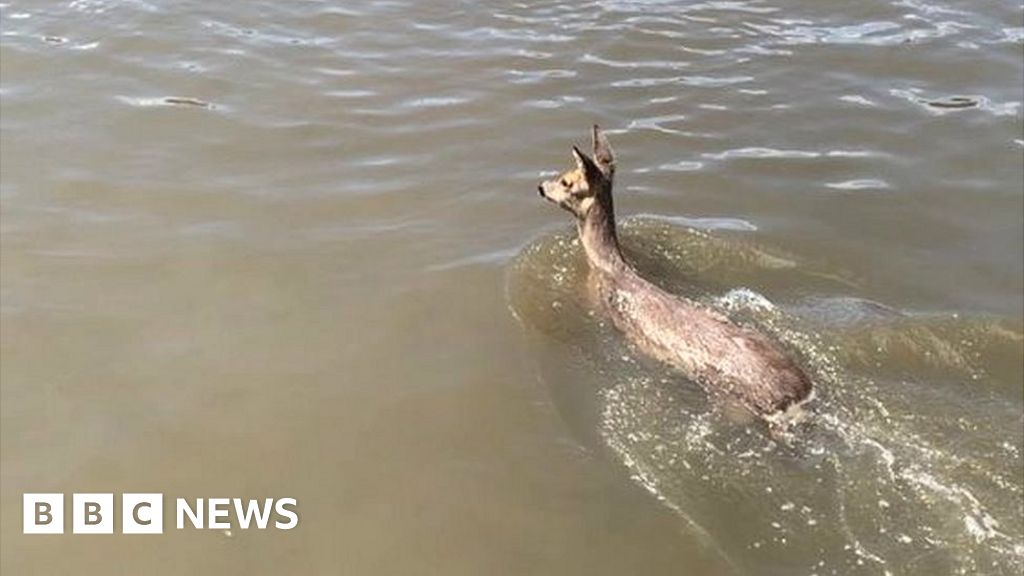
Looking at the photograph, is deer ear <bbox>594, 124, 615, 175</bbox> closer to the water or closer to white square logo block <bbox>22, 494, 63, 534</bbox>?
the water

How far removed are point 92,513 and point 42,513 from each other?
236 mm

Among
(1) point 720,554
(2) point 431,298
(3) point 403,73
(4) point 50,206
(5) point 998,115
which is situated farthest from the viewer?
(3) point 403,73

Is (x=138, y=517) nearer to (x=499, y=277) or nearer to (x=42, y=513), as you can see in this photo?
(x=42, y=513)

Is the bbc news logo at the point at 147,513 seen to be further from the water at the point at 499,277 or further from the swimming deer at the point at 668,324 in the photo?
the swimming deer at the point at 668,324

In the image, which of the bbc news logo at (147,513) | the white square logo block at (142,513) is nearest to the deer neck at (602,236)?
the bbc news logo at (147,513)

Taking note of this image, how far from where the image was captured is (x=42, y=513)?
18.5 ft

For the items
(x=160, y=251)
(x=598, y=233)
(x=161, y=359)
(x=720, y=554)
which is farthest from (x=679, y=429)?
(x=160, y=251)

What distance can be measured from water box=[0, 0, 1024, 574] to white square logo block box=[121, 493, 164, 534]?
0.10 meters

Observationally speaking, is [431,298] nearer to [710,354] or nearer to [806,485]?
[710,354]

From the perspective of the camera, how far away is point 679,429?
629cm

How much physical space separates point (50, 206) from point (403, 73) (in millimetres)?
3408

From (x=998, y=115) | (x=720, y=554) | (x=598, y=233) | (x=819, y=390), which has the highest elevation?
Result: (x=998, y=115)

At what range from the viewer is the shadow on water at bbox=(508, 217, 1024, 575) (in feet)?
18.2

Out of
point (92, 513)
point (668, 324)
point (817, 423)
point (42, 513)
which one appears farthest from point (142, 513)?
point (817, 423)
